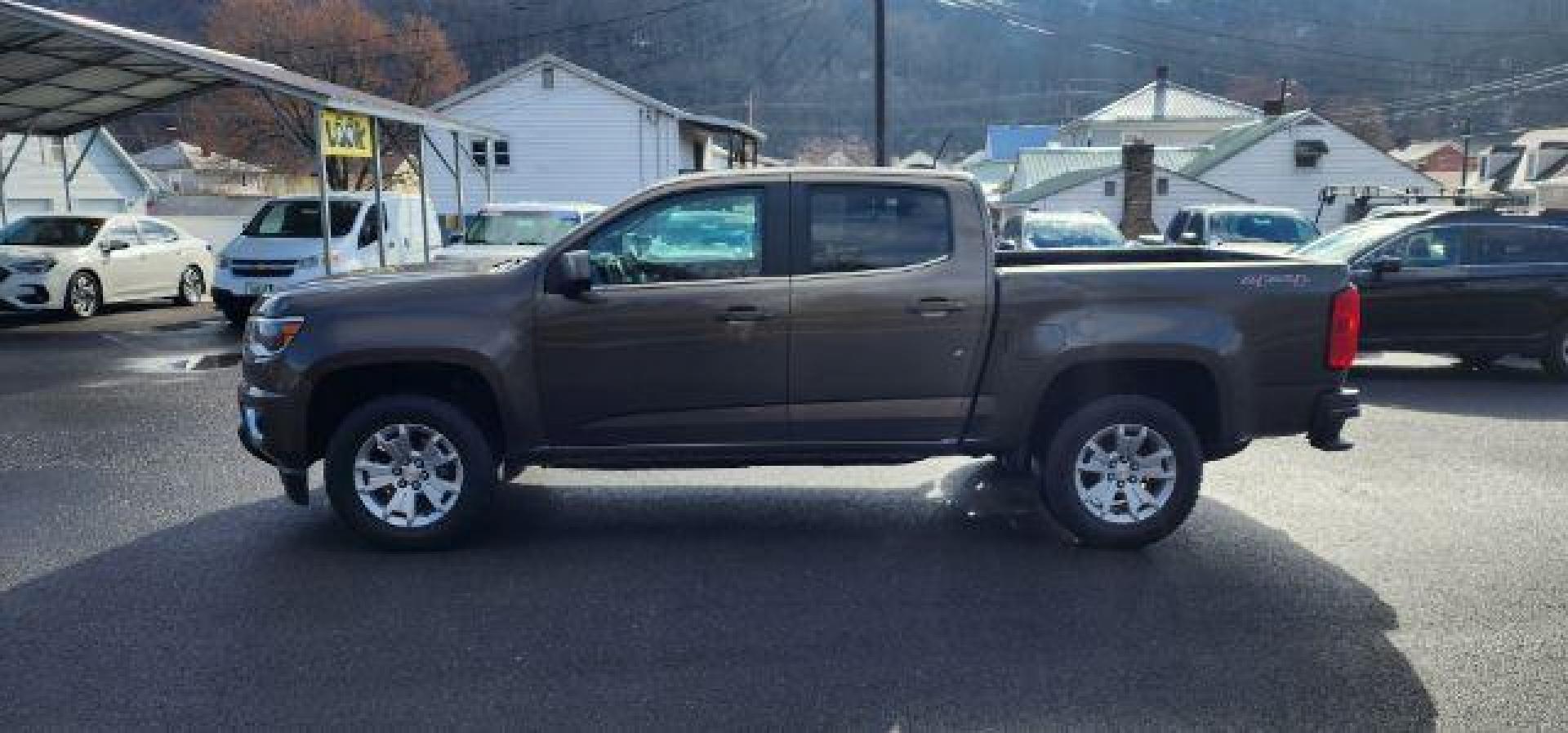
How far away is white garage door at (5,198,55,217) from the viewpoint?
2736 cm

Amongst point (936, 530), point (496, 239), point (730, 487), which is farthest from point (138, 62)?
point (936, 530)

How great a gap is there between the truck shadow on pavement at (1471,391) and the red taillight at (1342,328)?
4.68 meters

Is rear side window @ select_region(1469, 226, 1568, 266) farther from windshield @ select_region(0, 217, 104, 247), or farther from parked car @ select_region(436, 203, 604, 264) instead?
windshield @ select_region(0, 217, 104, 247)

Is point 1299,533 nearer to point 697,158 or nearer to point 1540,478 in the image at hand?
point 1540,478

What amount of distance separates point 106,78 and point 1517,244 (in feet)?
62.9

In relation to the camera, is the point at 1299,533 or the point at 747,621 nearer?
the point at 747,621

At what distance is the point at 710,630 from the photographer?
15.0ft

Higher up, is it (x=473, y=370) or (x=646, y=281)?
(x=646, y=281)

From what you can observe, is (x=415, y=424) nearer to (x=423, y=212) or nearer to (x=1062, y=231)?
(x=423, y=212)

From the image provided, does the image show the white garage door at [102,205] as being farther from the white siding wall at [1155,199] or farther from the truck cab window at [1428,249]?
the truck cab window at [1428,249]

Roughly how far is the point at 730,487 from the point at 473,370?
195 cm

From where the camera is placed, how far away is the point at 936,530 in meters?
6.01

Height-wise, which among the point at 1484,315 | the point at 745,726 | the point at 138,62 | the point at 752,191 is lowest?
the point at 745,726

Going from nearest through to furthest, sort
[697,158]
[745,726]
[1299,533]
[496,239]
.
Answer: [745,726], [1299,533], [496,239], [697,158]
